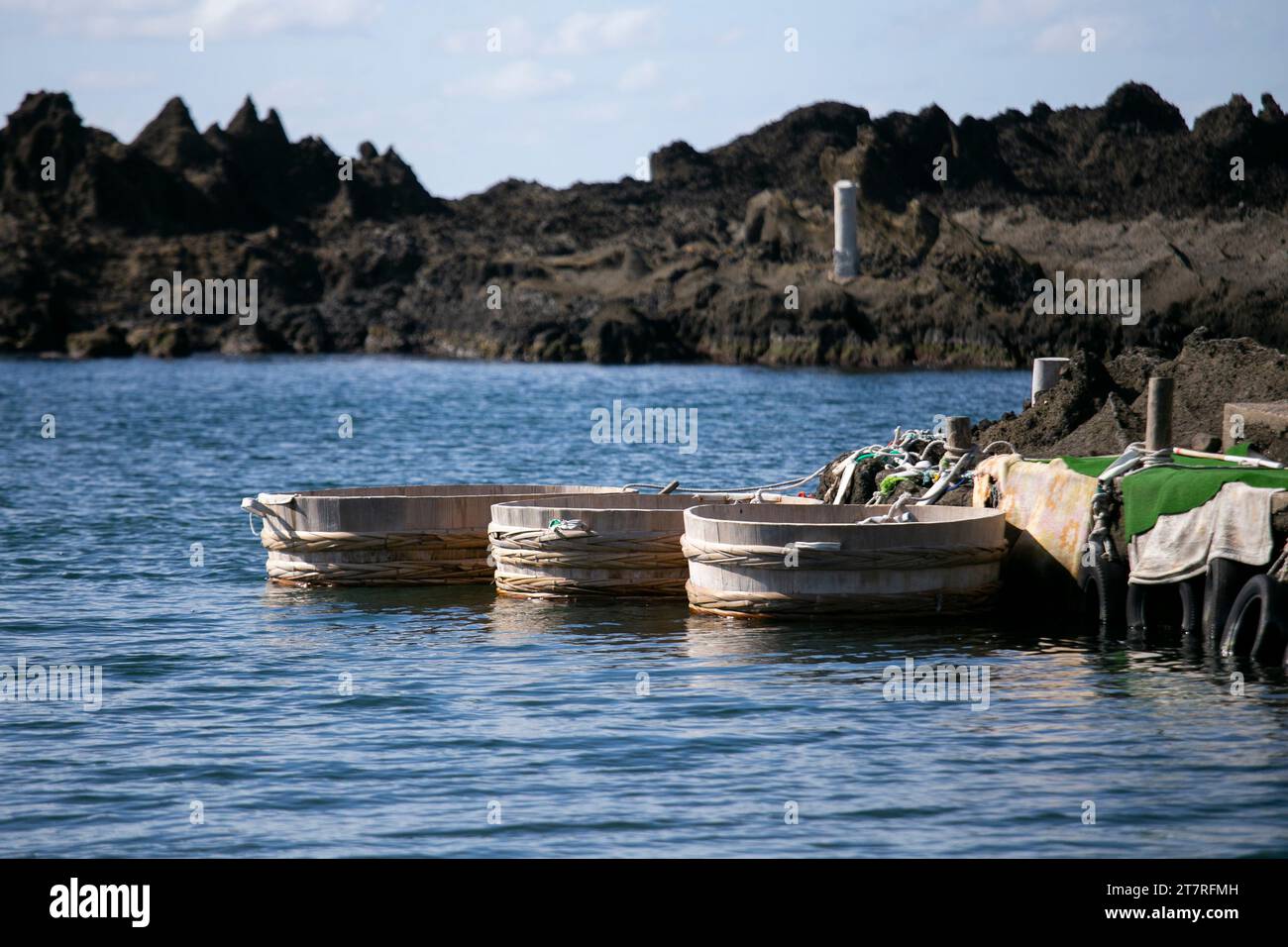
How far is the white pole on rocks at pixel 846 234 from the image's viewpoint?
16012cm

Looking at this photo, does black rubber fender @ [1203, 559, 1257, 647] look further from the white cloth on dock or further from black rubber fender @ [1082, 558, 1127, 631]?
black rubber fender @ [1082, 558, 1127, 631]

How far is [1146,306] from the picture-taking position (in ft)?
434

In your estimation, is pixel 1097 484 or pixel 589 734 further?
pixel 1097 484

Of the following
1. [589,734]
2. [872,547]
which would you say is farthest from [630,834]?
[872,547]

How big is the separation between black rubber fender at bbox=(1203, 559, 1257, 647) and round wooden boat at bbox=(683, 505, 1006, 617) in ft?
7.35

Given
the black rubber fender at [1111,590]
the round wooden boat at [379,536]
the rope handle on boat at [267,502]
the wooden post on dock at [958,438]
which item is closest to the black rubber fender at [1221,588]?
the black rubber fender at [1111,590]

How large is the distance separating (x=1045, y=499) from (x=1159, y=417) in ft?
4.41

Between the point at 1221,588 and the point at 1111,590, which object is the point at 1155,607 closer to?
the point at 1111,590

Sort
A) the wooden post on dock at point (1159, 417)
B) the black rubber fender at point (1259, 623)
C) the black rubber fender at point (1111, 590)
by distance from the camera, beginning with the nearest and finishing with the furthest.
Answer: the black rubber fender at point (1259, 623) < the black rubber fender at point (1111, 590) < the wooden post on dock at point (1159, 417)

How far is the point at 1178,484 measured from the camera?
48.8 feet

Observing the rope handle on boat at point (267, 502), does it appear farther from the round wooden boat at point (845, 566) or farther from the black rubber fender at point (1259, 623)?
the black rubber fender at point (1259, 623)

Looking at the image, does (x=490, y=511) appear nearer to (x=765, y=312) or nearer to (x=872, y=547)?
(x=872, y=547)

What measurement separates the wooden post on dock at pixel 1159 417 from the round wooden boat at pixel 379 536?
5.99m
